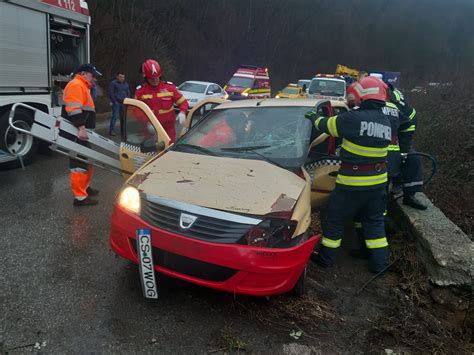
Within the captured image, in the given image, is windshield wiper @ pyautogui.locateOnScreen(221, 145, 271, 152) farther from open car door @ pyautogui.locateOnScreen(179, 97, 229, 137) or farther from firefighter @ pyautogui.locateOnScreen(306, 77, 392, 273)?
open car door @ pyautogui.locateOnScreen(179, 97, 229, 137)

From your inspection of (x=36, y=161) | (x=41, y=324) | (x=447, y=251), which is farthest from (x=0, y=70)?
(x=447, y=251)

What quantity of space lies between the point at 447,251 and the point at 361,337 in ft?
4.06

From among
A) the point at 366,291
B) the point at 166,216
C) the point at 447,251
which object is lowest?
the point at 366,291

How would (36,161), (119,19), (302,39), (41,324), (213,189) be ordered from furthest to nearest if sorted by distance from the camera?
(302,39) < (119,19) < (36,161) < (213,189) < (41,324)

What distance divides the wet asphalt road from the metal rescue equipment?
87 cm

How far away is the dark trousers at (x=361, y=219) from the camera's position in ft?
12.2

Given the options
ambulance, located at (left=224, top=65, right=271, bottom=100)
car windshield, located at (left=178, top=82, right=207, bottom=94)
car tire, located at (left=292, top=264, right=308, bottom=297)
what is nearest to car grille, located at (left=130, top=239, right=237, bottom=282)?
car tire, located at (left=292, top=264, right=308, bottom=297)

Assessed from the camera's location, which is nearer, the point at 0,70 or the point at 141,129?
the point at 141,129

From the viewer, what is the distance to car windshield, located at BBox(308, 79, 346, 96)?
16.5 metres

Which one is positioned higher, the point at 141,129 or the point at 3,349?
the point at 141,129

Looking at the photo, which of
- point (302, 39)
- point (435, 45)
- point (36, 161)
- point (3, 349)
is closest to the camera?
point (3, 349)

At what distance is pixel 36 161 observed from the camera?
7285 mm

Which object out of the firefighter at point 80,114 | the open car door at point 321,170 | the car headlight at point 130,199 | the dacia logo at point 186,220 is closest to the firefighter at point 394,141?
the open car door at point 321,170

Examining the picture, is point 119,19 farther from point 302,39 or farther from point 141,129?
point 302,39
